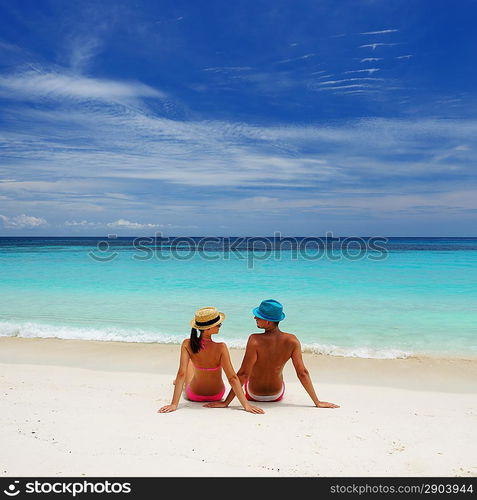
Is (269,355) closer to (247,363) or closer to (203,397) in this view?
(247,363)

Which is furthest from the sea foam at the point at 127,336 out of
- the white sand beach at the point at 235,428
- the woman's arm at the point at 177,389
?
the woman's arm at the point at 177,389

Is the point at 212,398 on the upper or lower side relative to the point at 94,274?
upper

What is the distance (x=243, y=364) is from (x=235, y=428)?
784 millimetres

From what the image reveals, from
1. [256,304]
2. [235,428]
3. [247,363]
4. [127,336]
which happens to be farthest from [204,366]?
[256,304]

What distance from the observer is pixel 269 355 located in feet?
14.5

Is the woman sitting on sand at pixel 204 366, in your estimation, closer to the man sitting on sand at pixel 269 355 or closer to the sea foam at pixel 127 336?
the man sitting on sand at pixel 269 355

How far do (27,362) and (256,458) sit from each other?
4899 millimetres

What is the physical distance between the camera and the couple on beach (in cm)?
418

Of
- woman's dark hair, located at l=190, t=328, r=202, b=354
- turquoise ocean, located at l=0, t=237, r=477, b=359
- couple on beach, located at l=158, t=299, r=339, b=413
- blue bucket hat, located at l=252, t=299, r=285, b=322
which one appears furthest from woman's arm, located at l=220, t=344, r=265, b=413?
turquoise ocean, located at l=0, t=237, r=477, b=359

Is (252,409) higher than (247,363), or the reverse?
(247,363)

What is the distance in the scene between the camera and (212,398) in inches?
178

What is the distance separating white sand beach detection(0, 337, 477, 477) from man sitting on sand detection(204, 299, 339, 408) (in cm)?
23
